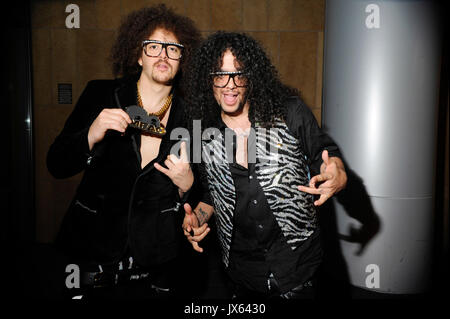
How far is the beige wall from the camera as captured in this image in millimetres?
4328

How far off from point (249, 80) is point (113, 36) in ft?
9.86

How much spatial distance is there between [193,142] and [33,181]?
342cm

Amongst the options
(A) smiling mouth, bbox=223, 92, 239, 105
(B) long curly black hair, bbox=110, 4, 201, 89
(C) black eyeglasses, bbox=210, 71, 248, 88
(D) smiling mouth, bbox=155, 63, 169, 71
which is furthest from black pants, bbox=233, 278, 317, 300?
(B) long curly black hair, bbox=110, 4, 201, 89

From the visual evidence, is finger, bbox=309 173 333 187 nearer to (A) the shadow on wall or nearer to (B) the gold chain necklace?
(B) the gold chain necklace

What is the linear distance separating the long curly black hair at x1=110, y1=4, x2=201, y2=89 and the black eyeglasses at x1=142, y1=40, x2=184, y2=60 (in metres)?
0.16

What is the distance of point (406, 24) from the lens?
2932 millimetres

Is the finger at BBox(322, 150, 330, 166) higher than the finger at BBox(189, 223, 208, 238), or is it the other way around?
the finger at BBox(322, 150, 330, 166)

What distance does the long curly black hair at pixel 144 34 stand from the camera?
233 centimetres

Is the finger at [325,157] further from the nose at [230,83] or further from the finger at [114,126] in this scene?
the finger at [114,126]
